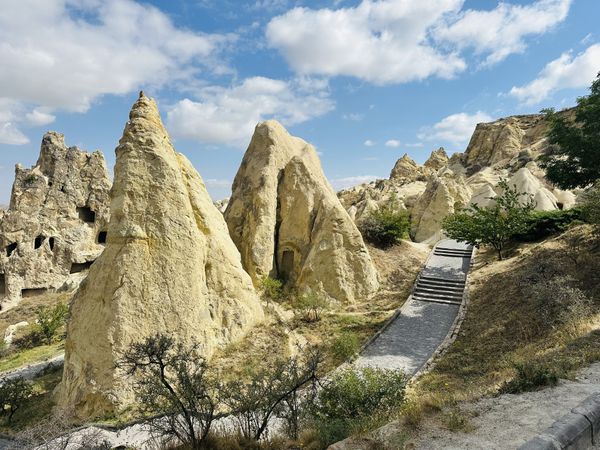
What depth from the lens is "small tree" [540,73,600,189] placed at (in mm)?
18234

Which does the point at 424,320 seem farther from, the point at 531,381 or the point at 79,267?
the point at 79,267

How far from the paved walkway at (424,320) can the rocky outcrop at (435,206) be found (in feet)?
33.7

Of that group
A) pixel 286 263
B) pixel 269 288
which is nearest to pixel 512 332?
pixel 269 288

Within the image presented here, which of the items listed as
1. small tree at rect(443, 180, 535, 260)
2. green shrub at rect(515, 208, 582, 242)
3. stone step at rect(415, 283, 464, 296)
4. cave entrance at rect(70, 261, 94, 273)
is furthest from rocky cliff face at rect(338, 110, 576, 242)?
cave entrance at rect(70, 261, 94, 273)

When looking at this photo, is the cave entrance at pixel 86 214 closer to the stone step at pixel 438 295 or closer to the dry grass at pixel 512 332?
the stone step at pixel 438 295

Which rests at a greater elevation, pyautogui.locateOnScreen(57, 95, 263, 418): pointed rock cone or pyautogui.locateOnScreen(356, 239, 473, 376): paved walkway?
pyautogui.locateOnScreen(57, 95, 263, 418): pointed rock cone

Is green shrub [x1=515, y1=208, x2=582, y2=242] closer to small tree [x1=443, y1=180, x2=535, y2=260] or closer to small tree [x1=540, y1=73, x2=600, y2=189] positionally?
small tree [x1=443, y1=180, x2=535, y2=260]

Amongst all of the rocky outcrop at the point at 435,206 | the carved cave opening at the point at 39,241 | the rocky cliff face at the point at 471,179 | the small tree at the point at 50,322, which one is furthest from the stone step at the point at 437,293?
the carved cave opening at the point at 39,241

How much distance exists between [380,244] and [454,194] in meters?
15.4

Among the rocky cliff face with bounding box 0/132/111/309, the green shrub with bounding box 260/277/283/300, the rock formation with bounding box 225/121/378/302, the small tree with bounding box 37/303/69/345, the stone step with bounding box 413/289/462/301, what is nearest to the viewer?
the stone step with bounding box 413/289/462/301

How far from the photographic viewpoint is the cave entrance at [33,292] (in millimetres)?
34781

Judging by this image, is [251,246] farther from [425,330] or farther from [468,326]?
[468,326]

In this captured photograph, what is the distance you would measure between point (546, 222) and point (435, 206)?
12.8m

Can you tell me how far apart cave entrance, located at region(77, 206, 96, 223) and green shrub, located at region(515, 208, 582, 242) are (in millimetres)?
39060
